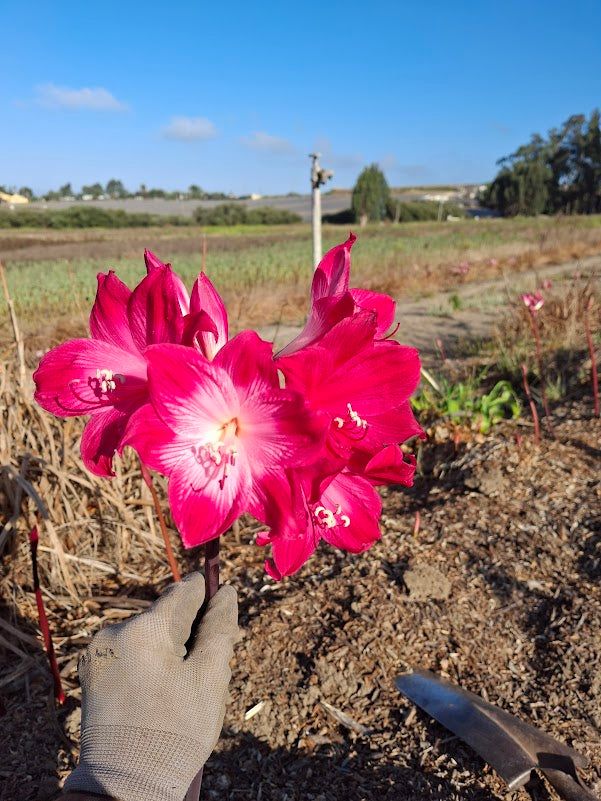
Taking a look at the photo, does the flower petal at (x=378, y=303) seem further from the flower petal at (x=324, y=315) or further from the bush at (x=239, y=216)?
the bush at (x=239, y=216)

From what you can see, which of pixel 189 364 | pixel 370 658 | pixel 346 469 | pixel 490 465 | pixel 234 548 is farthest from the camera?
pixel 490 465

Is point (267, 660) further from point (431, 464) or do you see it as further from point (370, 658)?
point (431, 464)

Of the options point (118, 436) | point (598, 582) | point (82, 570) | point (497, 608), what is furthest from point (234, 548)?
point (118, 436)

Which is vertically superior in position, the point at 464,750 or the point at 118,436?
the point at 118,436

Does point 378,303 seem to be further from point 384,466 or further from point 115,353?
point 115,353

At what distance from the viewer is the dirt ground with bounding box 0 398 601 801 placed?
1.75 meters

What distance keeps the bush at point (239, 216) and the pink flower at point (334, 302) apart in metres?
50.4

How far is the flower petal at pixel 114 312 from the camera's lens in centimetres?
97

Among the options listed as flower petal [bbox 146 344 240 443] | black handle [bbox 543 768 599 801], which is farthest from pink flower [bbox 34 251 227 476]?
black handle [bbox 543 768 599 801]

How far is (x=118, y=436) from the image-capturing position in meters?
0.97

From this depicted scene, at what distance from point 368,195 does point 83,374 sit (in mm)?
53265

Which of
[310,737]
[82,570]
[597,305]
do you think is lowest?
[310,737]

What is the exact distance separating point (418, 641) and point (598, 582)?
851mm

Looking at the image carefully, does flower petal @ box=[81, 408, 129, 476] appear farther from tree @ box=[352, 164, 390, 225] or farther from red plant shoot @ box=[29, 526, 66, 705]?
tree @ box=[352, 164, 390, 225]
